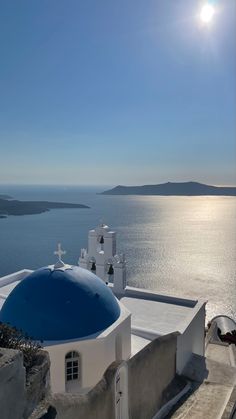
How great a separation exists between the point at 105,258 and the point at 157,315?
9.42 feet

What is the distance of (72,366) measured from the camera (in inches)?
286

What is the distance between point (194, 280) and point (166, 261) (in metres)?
9.54

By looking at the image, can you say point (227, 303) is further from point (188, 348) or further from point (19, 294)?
point (19, 294)

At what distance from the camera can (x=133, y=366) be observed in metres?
7.39

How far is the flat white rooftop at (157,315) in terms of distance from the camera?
9.62 metres

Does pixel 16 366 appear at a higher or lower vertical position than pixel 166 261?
higher

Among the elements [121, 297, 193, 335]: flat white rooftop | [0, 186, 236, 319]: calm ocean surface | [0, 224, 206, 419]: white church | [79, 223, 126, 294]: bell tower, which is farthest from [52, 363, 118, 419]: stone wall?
[0, 186, 236, 319]: calm ocean surface

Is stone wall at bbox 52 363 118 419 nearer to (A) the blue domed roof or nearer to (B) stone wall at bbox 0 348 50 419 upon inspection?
(B) stone wall at bbox 0 348 50 419

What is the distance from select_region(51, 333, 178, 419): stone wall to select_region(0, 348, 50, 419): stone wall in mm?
1160

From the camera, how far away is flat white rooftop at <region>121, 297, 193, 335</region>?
9625mm

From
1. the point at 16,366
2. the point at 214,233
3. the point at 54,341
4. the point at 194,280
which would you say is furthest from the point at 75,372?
the point at 214,233

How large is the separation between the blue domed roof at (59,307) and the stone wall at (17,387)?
374 cm

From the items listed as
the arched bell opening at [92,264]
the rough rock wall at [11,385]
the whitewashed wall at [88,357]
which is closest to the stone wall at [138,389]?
the whitewashed wall at [88,357]

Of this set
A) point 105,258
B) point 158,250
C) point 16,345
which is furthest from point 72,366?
point 158,250
